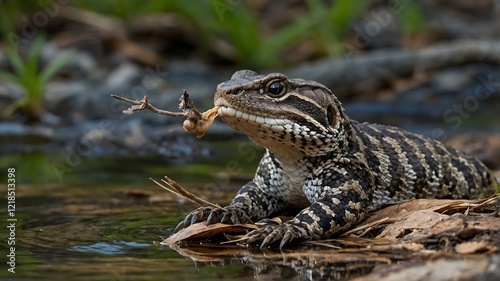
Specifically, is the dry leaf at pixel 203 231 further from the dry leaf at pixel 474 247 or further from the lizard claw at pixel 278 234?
the dry leaf at pixel 474 247

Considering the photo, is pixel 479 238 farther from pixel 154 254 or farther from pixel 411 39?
pixel 411 39

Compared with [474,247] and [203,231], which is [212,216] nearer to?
[203,231]

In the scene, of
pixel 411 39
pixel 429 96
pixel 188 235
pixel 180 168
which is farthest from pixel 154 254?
pixel 411 39

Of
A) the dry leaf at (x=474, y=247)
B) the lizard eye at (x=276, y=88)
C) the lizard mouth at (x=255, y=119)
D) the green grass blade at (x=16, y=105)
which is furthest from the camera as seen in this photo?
the green grass blade at (x=16, y=105)

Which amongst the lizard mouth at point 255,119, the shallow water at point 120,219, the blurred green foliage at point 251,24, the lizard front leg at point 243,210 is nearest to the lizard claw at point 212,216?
the lizard front leg at point 243,210

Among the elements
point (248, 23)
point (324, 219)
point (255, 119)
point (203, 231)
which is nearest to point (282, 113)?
point (255, 119)
